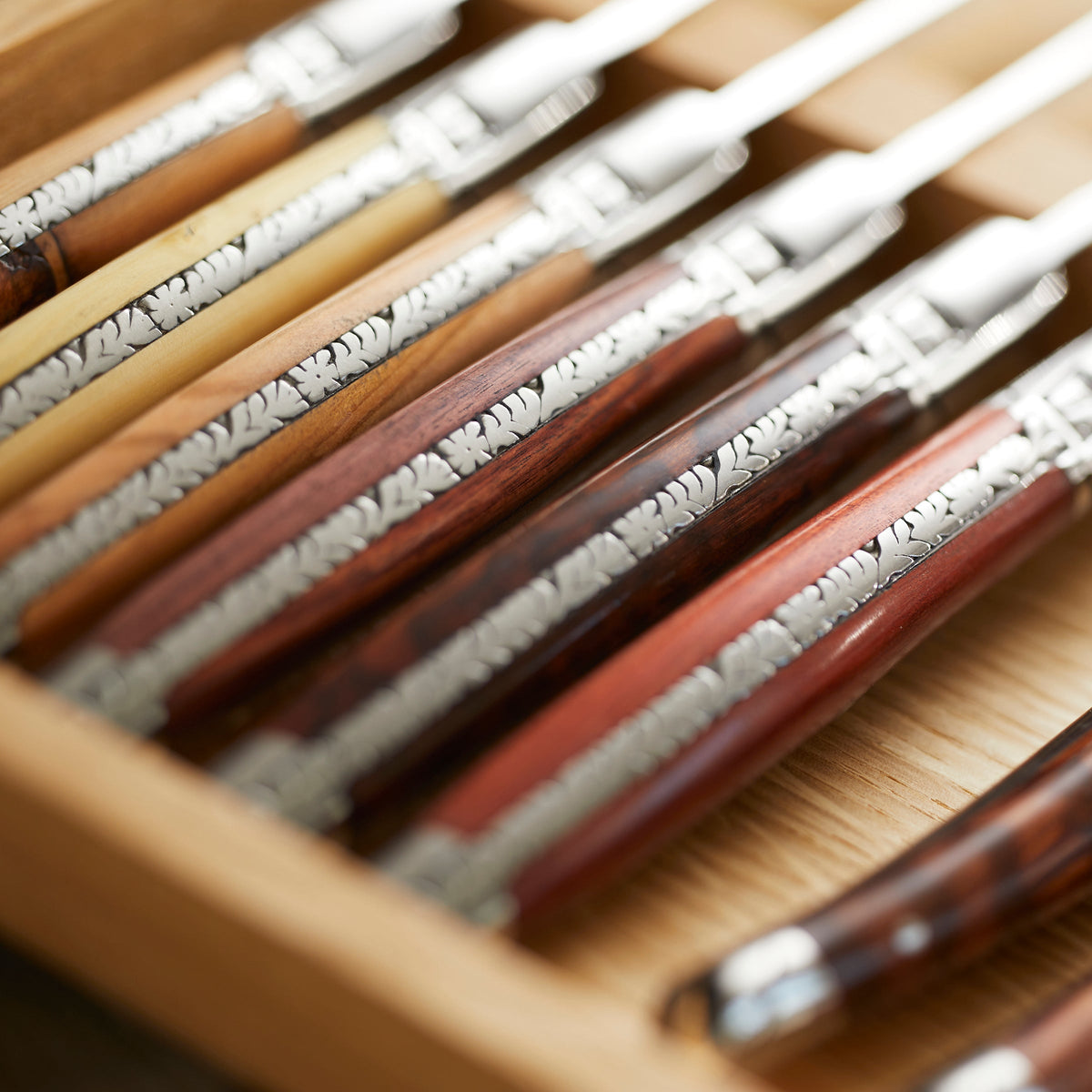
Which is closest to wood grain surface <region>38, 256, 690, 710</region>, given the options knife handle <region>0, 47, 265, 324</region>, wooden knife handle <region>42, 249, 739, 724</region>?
wooden knife handle <region>42, 249, 739, 724</region>

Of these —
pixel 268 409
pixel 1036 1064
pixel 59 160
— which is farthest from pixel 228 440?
pixel 1036 1064

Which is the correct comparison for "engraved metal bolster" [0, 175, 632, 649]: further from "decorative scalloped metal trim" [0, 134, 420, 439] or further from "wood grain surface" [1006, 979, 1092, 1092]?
"wood grain surface" [1006, 979, 1092, 1092]

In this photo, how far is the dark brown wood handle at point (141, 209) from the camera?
16.6 inches

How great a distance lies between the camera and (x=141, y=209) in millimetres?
446

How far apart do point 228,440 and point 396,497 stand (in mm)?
47

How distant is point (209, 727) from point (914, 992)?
0.55 feet

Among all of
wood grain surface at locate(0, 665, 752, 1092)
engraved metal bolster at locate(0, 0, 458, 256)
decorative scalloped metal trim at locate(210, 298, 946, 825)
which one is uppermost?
engraved metal bolster at locate(0, 0, 458, 256)

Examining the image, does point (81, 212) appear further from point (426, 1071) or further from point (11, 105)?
point (426, 1071)

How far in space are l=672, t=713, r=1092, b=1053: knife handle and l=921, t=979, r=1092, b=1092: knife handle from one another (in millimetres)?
23

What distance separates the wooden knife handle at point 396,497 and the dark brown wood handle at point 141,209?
0.12m

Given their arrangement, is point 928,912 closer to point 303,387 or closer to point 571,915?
point 571,915

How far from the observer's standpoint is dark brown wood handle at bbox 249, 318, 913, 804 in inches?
13.0

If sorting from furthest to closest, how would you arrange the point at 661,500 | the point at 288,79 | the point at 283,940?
the point at 288,79 → the point at 661,500 → the point at 283,940

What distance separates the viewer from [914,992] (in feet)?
1.02
